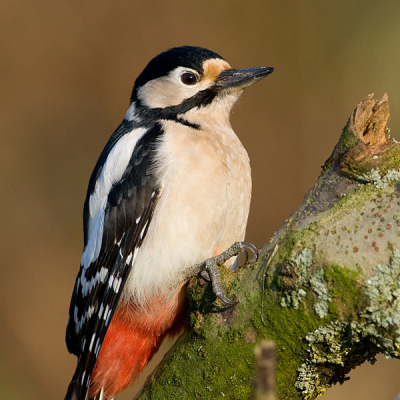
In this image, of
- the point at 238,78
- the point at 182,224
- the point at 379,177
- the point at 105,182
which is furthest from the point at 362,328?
the point at 238,78

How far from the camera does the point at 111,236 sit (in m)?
2.34

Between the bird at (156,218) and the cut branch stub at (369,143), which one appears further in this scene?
the bird at (156,218)

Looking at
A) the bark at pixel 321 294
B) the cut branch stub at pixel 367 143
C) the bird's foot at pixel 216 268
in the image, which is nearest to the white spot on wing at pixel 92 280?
the bird's foot at pixel 216 268

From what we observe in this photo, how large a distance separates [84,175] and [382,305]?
340cm

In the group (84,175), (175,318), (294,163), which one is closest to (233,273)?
(175,318)

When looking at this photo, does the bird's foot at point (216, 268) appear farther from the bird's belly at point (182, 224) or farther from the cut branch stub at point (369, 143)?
the cut branch stub at point (369, 143)

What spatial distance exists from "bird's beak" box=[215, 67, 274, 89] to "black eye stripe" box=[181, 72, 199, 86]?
0.36 ft

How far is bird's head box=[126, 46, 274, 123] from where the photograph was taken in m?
2.60

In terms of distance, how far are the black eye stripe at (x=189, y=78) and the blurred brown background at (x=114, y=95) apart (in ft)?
5.48

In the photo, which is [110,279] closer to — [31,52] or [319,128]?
[319,128]

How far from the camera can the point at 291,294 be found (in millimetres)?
1507

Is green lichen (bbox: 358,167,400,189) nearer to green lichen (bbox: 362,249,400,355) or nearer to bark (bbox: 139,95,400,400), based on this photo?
bark (bbox: 139,95,400,400)

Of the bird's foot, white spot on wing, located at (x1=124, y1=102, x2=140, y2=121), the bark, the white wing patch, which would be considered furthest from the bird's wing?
the bark

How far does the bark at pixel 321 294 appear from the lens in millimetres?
1411
